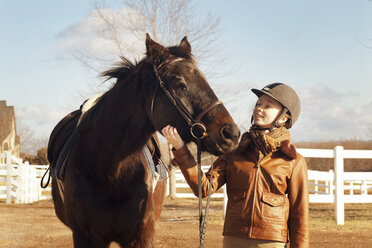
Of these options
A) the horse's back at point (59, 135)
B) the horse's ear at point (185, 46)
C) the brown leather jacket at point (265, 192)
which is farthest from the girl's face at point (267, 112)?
the horse's back at point (59, 135)

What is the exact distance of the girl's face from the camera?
299cm

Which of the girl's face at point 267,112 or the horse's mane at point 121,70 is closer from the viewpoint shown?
the girl's face at point 267,112

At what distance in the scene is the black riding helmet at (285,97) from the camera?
9.68 ft

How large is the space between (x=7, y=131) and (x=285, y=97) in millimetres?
48640

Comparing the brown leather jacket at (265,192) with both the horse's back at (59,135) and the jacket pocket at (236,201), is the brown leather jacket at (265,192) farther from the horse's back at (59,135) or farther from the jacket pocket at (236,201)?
the horse's back at (59,135)

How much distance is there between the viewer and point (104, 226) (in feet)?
10.8

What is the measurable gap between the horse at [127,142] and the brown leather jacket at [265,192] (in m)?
0.27

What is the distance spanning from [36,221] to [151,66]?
8.78 m

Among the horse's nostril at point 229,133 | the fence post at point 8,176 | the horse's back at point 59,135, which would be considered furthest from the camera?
the fence post at point 8,176

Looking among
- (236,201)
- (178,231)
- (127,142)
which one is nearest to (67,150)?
(127,142)

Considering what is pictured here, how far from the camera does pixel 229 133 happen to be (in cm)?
270

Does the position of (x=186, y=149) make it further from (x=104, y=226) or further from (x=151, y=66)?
(x=104, y=226)

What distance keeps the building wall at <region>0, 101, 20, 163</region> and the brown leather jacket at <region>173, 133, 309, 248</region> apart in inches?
1750

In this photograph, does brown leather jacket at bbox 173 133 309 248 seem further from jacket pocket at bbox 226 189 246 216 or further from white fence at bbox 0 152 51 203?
white fence at bbox 0 152 51 203
